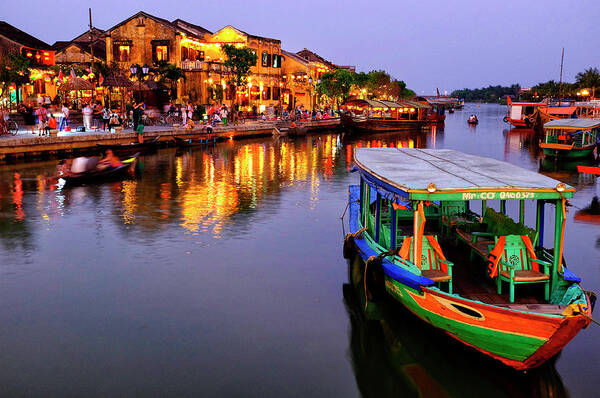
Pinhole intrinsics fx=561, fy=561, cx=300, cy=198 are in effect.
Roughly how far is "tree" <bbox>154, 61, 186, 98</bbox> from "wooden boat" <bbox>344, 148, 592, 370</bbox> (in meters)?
39.4

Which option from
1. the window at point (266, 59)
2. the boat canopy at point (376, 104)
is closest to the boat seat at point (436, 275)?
the boat canopy at point (376, 104)

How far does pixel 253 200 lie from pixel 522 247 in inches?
492

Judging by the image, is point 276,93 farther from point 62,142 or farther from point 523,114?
point 62,142

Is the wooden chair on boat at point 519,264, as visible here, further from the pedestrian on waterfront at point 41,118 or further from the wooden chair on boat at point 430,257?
the pedestrian on waterfront at point 41,118

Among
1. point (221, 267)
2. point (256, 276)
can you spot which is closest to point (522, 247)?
point (256, 276)

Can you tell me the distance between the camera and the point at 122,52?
49781 millimetres

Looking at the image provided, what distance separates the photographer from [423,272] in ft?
28.0

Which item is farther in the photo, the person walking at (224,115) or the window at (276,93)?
the window at (276,93)

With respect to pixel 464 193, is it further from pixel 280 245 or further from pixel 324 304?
pixel 280 245

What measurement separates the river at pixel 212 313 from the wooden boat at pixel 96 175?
2.41m

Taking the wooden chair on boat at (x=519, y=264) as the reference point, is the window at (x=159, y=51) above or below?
above

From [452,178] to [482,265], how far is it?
1853 mm

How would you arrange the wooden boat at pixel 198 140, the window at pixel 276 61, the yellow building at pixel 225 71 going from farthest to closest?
the window at pixel 276 61, the yellow building at pixel 225 71, the wooden boat at pixel 198 140

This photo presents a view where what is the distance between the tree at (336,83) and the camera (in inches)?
2539
